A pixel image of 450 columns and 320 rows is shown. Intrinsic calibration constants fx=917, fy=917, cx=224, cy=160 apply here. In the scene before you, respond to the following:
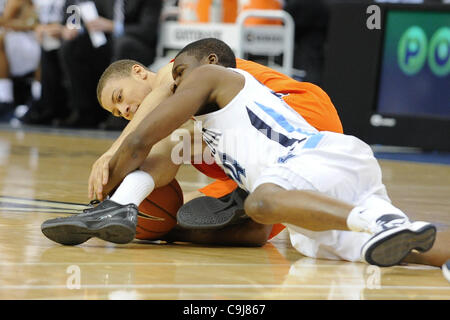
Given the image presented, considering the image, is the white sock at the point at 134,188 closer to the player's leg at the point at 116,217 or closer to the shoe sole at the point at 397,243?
the player's leg at the point at 116,217

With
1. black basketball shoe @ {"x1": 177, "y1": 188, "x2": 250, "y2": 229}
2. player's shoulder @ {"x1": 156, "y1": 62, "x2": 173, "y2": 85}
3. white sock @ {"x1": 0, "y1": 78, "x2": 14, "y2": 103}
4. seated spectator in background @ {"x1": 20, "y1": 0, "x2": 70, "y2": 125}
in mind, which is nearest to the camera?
black basketball shoe @ {"x1": 177, "y1": 188, "x2": 250, "y2": 229}

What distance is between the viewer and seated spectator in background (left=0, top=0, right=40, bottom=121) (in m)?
10.0

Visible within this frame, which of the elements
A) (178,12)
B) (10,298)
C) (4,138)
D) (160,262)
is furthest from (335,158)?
(178,12)

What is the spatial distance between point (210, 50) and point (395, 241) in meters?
1.08

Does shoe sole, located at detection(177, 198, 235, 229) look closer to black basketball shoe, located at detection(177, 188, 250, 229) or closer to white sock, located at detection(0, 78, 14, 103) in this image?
black basketball shoe, located at detection(177, 188, 250, 229)

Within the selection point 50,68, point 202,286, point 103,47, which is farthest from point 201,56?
point 50,68

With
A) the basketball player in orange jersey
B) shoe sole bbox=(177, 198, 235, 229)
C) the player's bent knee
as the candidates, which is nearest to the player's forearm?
the basketball player in orange jersey

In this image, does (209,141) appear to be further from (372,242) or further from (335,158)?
(372,242)

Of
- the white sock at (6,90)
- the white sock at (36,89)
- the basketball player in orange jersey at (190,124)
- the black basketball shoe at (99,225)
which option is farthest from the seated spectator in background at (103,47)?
the black basketball shoe at (99,225)

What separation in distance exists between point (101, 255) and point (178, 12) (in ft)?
21.2

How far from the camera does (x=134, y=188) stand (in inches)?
115

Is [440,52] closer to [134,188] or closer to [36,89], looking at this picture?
[134,188]

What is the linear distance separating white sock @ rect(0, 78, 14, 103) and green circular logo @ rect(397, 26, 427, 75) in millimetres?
4976

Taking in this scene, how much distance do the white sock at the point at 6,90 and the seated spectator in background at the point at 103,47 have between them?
111 cm
